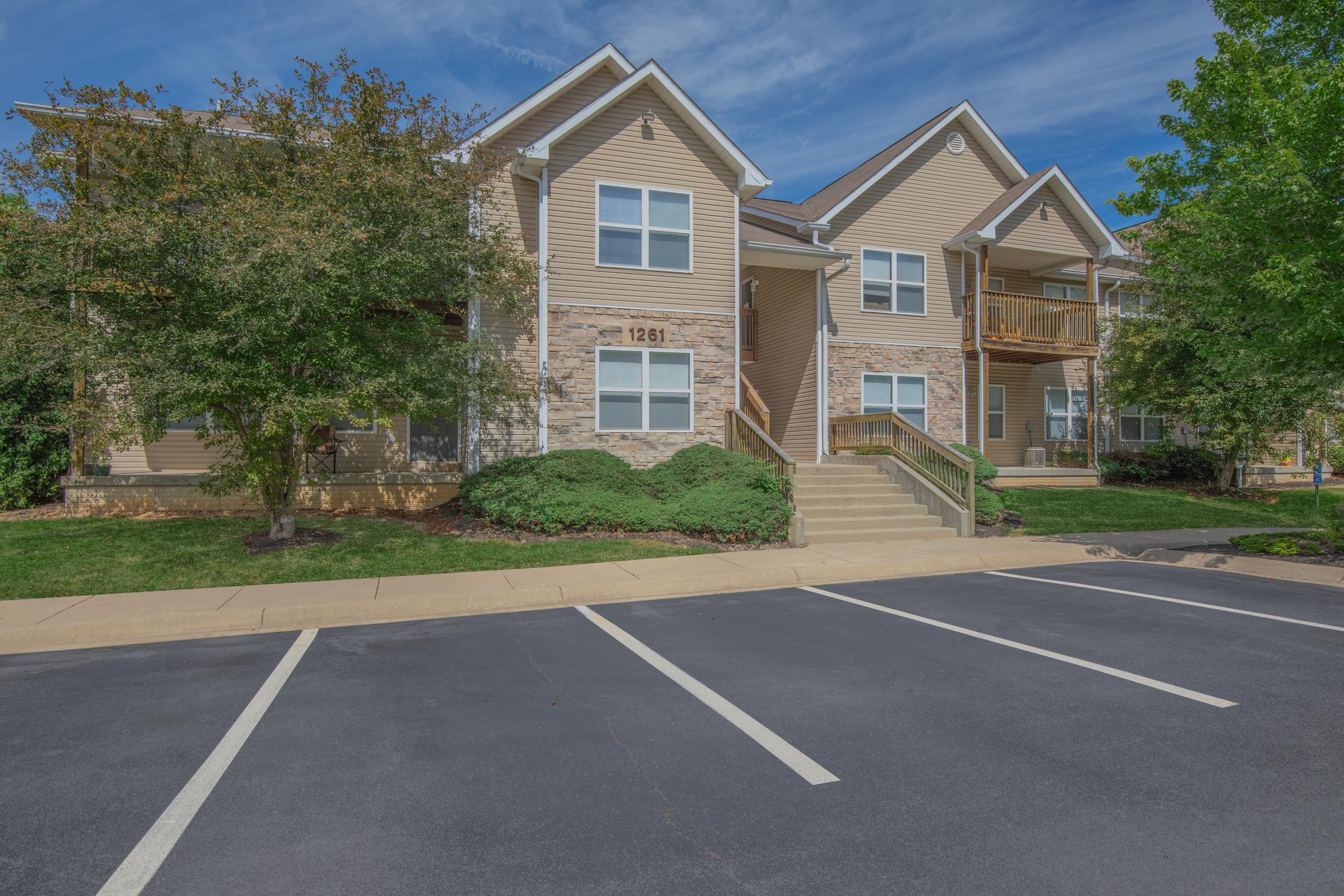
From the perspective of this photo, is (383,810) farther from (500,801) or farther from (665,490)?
(665,490)

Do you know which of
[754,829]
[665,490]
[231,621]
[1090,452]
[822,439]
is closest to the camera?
[754,829]

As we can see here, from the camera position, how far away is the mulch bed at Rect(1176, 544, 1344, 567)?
1023cm

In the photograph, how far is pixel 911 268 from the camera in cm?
1991

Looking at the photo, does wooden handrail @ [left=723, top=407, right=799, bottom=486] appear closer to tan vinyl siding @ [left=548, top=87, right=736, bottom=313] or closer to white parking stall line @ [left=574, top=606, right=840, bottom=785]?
tan vinyl siding @ [left=548, top=87, right=736, bottom=313]

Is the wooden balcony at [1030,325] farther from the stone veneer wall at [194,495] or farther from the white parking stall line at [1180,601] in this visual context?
the stone veneer wall at [194,495]

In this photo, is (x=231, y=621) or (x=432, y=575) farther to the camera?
(x=432, y=575)

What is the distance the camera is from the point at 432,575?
9594mm

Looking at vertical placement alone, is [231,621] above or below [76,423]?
below

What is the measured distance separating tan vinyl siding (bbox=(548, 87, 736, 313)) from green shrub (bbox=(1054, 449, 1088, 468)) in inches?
484

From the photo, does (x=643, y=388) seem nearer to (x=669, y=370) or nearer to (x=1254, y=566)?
(x=669, y=370)

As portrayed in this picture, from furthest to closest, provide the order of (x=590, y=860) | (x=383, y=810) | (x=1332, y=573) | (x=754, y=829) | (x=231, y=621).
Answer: (x=1332, y=573) → (x=231, y=621) → (x=383, y=810) → (x=754, y=829) → (x=590, y=860)

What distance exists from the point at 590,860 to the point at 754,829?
2.44 ft

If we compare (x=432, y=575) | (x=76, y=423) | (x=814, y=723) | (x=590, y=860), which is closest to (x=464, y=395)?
(x=432, y=575)

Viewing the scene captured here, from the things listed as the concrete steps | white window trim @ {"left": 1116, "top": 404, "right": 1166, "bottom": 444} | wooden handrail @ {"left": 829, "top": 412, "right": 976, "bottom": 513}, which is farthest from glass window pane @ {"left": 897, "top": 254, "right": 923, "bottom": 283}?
white window trim @ {"left": 1116, "top": 404, "right": 1166, "bottom": 444}
